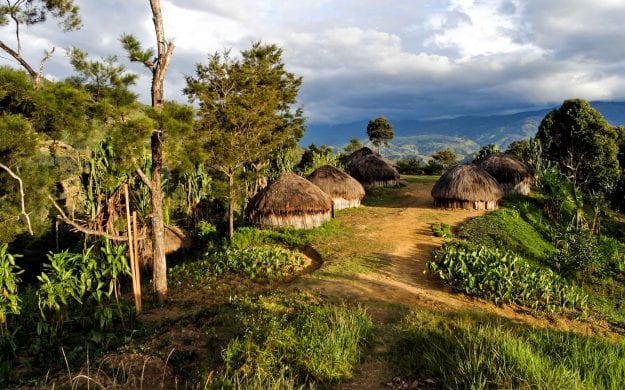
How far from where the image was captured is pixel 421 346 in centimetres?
666

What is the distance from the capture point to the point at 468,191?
20.4m

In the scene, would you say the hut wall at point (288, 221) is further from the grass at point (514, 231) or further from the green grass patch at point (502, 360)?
the green grass patch at point (502, 360)

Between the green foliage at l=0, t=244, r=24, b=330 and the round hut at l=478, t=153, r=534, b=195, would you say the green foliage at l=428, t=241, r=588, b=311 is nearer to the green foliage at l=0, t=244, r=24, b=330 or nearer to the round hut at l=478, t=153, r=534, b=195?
the green foliage at l=0, t=244, r=24, b=330

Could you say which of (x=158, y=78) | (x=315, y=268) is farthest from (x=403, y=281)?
(x=158, y=78)

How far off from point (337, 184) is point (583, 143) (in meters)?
17.3

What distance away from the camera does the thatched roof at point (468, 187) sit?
66.9ft

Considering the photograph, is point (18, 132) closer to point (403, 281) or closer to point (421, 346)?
point (421, 346)

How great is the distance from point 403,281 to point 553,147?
22773mm

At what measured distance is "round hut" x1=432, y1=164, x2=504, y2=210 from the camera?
20.4 metres

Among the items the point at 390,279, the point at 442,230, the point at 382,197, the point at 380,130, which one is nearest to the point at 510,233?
the point at 442,230

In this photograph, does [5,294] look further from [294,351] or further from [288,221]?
[288,221]

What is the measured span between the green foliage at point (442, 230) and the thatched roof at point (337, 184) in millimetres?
6318

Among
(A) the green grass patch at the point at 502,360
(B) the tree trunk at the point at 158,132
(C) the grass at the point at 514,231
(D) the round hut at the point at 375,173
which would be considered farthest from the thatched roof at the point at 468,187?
(B) the tree trunk at the point at 158,132

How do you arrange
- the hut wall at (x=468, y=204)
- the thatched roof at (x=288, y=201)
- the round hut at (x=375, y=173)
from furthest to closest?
the round hut at (x=375, y=173)
the hut wall at (x=468, y=204)
the thatched roof at (x=288, y=201)
